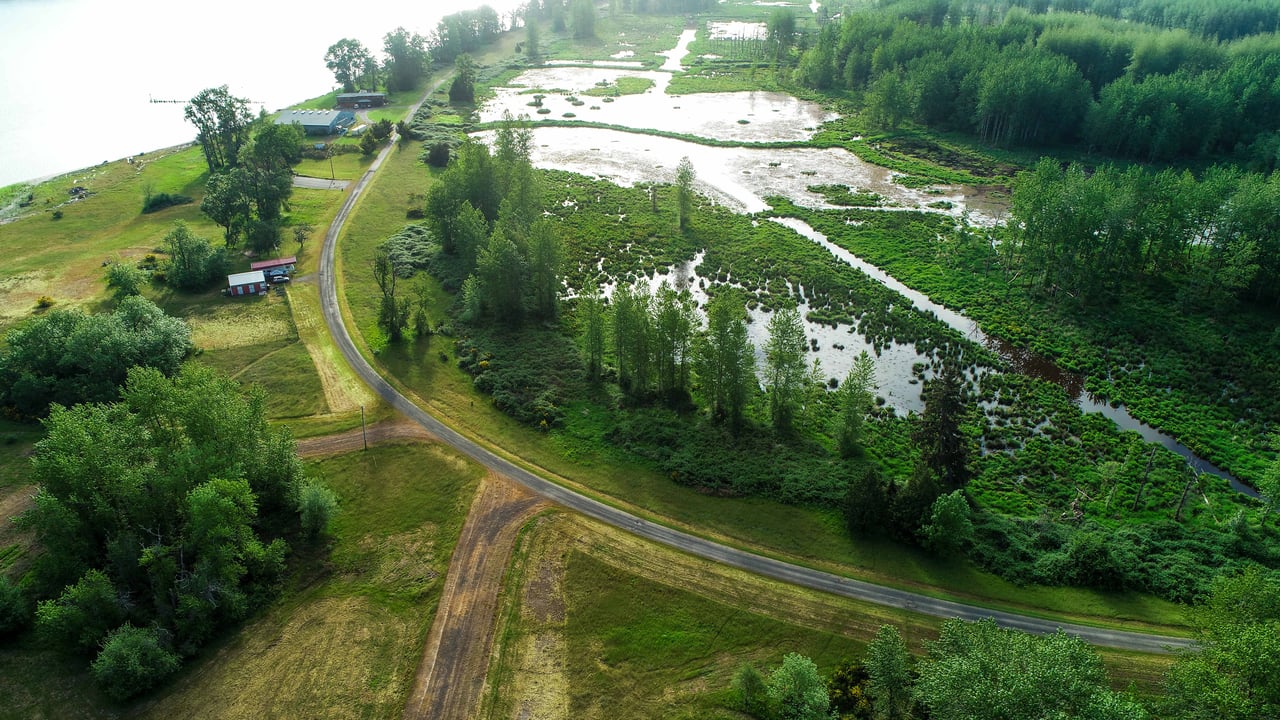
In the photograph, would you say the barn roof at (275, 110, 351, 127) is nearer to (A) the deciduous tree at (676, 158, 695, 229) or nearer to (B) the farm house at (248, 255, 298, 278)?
(B) the farm house at (248, 255, 298, 278)

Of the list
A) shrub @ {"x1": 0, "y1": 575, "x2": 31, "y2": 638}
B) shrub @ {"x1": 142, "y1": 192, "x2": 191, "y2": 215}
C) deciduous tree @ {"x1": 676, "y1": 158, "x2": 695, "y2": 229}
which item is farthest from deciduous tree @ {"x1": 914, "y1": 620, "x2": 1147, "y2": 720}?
shrub @ {"x1": 142, "y1": 192, "x2": 191, "y2": 215}

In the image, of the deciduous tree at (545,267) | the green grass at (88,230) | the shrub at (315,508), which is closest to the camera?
the shrub at (315,508)

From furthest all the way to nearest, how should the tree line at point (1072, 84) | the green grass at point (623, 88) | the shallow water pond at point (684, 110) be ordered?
the green grass at point (623, 88) < the shallow water pond at point (684, 110) < the tree line at point (1072, 84)

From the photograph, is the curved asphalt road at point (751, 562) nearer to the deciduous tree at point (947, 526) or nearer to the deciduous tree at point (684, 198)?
the deciduous tree at point (947, 526)

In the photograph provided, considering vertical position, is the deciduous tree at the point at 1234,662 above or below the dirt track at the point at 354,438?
below

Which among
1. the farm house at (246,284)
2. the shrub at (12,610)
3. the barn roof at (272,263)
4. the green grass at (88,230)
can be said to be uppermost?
the green grass at (88,230)

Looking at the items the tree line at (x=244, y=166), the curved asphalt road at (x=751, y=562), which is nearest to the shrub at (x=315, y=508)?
the curved asphalt road at (x=751, y=562)

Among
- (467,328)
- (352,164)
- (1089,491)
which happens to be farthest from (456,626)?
(352,164)

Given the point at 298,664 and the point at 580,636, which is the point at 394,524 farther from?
the point at 580,636
